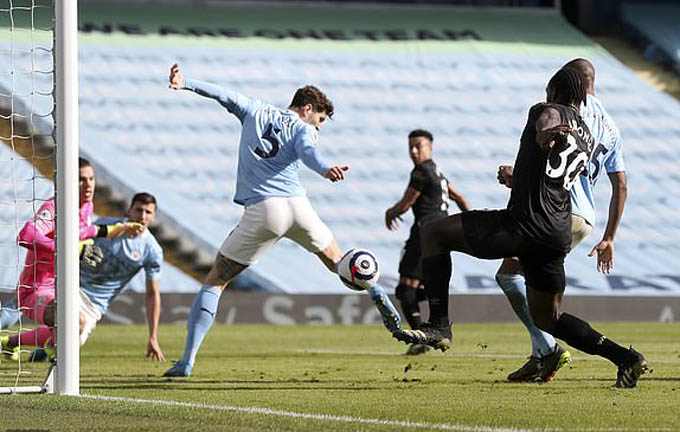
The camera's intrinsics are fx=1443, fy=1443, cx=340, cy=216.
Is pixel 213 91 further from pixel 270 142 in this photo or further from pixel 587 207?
pixel 587 207

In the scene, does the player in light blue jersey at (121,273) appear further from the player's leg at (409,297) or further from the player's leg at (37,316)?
the player's leg at (409,297)

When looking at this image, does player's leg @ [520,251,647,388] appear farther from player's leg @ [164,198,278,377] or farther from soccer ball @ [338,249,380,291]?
player's leg @ [164,198,278,377]

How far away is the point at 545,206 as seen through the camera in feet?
25.9

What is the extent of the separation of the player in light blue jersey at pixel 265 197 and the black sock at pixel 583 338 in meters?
1.91

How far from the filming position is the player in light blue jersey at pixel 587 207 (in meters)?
8.74

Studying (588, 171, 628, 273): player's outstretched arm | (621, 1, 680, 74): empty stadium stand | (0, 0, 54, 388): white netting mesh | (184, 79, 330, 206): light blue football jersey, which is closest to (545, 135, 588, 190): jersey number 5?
(588, 171, 628, 273): player's outstretched arm

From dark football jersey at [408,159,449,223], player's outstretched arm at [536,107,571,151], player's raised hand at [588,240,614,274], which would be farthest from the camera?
dark football jersey at [408,159,449,223]

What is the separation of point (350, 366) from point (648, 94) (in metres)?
21.0

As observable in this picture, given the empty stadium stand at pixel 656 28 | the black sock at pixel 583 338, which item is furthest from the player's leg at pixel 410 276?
the empty stadium stand at pixel 656 28

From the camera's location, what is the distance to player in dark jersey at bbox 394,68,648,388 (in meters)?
7.85

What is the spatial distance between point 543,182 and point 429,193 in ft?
19.0

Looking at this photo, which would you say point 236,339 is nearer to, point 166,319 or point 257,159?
point 166,319

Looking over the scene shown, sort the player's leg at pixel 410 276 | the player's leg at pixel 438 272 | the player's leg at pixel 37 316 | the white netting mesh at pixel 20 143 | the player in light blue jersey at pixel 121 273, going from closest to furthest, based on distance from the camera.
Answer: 1. the player's leg at pixel 438 272
2. the player's leg at pixel 37 316
3. the player in light blue jersey at pixel 121 273
4. the player's leg at pixel 410 276
5. the white netting mesh at pixel 20 143

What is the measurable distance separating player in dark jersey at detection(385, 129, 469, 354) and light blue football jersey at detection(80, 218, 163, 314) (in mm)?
2326
